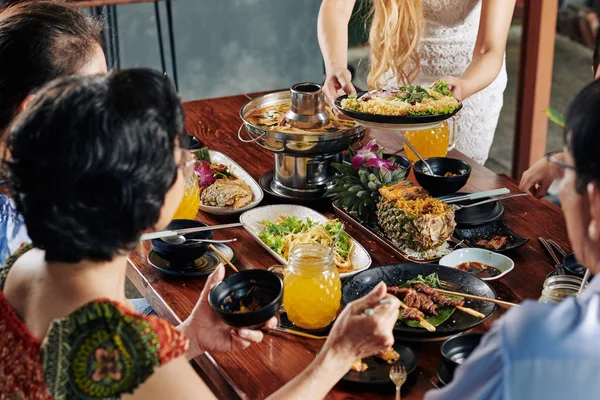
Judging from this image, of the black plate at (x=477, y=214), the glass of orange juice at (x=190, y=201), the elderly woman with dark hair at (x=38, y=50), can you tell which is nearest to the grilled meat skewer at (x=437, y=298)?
the black plate at (x=477, y=214)

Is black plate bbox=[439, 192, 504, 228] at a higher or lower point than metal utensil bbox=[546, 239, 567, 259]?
higher

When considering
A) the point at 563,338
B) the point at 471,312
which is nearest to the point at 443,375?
the point at 471,312

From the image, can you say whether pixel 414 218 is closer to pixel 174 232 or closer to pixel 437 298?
pixel 437 298

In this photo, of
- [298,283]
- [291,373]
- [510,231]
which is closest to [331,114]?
[510,231]

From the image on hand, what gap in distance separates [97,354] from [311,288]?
60 cm

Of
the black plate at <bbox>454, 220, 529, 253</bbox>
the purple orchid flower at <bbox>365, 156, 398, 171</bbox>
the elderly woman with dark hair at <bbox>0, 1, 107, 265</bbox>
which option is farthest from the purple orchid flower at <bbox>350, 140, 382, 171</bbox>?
the elderly woman with dark hair at <bbox>0, 1, 107, 265</bbox>

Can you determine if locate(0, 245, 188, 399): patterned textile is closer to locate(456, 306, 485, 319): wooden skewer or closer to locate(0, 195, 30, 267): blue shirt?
locate(456, 306, 485, 319): wooden skewer

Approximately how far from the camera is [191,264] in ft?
7.16

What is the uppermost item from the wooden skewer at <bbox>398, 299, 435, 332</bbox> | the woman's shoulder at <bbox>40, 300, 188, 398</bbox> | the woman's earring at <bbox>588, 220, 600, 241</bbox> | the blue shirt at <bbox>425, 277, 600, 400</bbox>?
the woman's earring at <bbox>588, 220, 600, 241</bbox>

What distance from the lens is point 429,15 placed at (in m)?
3.49

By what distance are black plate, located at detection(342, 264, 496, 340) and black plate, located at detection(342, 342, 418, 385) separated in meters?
0.07

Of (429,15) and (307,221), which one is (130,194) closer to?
(307,221)

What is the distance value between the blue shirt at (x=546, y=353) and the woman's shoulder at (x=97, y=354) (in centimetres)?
60

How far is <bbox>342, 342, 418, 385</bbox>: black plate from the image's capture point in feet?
5.36
